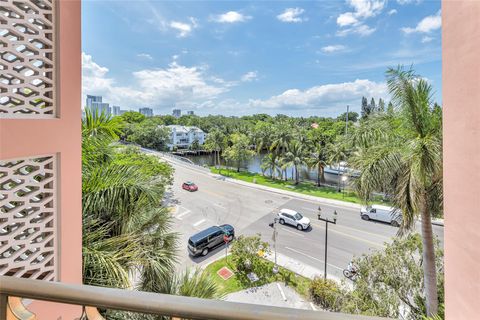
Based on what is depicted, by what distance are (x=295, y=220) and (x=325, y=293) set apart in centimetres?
531

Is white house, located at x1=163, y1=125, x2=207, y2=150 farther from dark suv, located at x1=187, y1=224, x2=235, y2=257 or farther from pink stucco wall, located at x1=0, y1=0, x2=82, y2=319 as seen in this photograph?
pink stucco wall, located at x1=0, y1=0, x2=82, y2=319

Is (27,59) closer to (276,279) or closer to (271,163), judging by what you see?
(276,279)

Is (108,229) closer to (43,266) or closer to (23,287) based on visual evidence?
(43,266)

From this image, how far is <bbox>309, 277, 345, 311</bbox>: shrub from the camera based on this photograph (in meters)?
6.41

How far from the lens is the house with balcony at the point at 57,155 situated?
1.50m

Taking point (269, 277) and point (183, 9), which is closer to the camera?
point (183, 9)

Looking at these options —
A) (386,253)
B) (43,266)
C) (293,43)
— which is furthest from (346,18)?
(43,266)

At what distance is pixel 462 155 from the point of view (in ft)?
5.23

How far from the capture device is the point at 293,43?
16.5 metres

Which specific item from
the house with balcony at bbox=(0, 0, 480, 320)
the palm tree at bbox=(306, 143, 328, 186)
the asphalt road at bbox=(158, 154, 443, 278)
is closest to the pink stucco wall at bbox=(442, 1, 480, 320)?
the house with balcony at bbox=(0, 0, 480, 320)

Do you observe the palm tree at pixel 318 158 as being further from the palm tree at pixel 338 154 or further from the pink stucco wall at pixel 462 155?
the pink stucco wall at pixel 462 155

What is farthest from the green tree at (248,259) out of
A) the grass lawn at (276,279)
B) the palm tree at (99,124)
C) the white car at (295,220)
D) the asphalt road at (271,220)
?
the palm tree at (99,124)

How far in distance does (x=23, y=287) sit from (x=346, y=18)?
14.0 metres

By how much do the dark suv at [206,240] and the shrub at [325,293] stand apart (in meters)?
4.31
